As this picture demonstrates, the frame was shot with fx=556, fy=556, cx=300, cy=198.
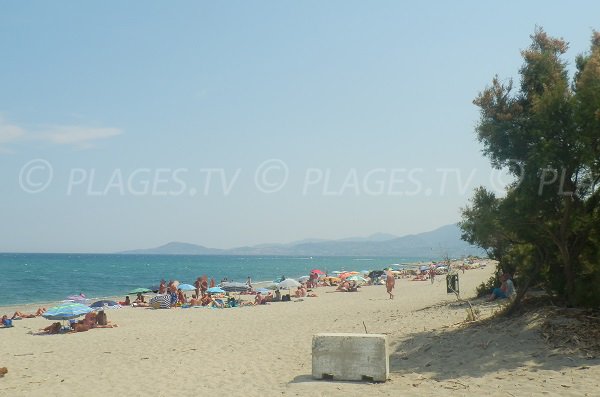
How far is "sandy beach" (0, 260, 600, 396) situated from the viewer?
8539 millimetres

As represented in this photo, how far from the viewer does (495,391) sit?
800 centimetres

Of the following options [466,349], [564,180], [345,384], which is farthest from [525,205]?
[345,384]

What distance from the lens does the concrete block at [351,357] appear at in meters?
8.89

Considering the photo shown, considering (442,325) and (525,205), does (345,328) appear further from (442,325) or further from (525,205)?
(525,205)

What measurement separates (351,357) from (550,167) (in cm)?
529

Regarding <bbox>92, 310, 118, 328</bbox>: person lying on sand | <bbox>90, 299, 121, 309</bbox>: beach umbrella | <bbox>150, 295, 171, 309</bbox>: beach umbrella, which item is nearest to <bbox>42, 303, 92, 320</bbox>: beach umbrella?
<bbox>92, 310, 118, 328</bbox>: person lying on sand

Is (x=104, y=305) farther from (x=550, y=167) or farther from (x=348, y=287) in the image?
(x=550, y=167)

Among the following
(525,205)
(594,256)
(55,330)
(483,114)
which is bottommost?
(55,330)

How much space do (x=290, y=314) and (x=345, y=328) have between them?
20.5ft

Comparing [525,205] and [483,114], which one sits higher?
[483,114]

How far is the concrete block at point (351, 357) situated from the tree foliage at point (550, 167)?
4.44 meters

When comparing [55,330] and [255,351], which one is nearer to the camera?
[255,351]

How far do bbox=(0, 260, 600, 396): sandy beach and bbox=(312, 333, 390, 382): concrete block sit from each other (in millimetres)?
210

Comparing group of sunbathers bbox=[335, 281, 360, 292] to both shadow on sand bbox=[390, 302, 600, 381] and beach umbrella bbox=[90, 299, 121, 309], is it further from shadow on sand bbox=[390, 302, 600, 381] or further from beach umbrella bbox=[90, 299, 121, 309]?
shadow on sand bbox=[390, 302, 600, 381]
